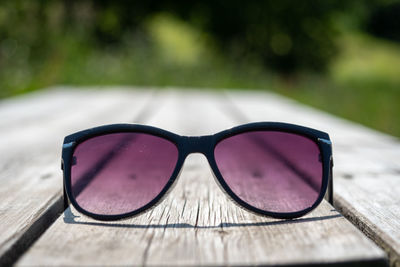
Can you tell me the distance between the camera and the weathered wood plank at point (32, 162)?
707mm

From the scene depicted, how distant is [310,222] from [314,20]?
12614 mm

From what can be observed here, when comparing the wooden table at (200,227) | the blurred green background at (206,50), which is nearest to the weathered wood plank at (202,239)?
the wooden table at (200,227)

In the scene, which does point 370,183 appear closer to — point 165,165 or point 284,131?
point 284,131

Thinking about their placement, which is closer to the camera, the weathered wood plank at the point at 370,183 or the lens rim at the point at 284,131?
the weathered wood plank at the point at 370,183

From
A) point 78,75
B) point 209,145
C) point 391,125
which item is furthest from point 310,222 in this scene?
point 78,75

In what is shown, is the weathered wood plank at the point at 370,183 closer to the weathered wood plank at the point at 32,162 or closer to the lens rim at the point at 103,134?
the lens rim at the point at 103,134

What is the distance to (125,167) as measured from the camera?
1.00 m

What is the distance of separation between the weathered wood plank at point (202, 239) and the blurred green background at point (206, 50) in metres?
2.55

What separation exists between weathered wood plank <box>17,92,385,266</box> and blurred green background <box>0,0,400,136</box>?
255 cm

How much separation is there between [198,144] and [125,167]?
0.24 meters

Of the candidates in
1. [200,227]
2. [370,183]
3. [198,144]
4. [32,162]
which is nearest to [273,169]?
[370,183]

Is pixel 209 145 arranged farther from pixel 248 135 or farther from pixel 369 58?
pixel 369 58

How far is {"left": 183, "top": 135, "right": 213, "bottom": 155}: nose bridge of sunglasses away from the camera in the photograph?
84 cm

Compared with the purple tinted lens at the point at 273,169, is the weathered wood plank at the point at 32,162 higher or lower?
lower
